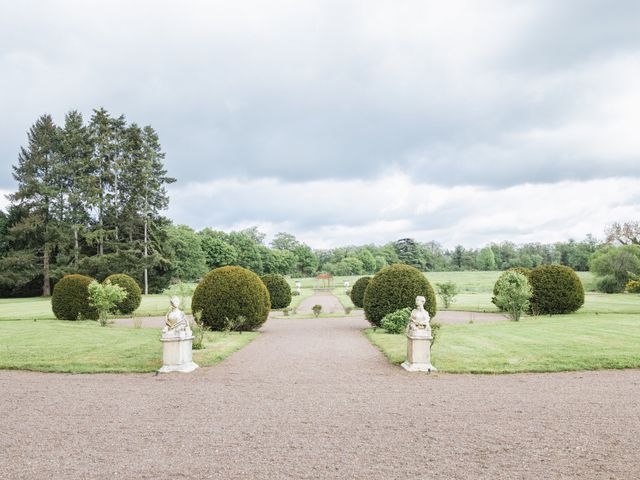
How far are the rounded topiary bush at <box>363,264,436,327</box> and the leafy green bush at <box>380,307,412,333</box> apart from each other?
2.23ft

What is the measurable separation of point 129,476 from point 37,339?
1095 cm

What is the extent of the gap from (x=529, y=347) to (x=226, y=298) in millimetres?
8983

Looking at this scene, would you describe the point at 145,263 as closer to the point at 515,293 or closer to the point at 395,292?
the point at 395,292

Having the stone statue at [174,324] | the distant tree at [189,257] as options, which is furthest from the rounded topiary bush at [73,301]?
the distant tree at [189,257]

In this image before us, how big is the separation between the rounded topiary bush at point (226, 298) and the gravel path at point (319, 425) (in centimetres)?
573

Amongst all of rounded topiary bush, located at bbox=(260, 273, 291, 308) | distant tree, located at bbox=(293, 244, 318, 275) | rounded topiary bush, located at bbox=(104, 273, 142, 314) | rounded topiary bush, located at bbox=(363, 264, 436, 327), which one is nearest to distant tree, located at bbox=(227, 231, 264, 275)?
distant tree, located at bbox=(293, 244, 318, 275)

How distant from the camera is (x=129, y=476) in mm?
3877

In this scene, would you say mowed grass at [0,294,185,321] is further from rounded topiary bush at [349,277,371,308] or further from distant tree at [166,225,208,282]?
distant tree at [166,225,208,282]

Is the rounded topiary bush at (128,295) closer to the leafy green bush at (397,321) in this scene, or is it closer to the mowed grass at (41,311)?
the mowed grass at (41,311)

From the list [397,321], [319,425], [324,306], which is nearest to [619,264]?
[324,306]

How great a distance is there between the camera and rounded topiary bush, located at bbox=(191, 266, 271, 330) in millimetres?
14219

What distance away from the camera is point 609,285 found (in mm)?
41000

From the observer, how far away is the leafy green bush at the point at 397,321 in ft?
45.1

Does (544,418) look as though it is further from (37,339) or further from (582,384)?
(37,339)
